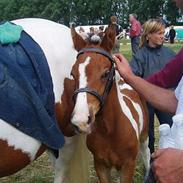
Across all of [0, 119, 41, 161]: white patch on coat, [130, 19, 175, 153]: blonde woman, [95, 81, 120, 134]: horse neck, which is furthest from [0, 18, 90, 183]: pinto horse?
[130, 19, 175, 153]: blonde woman

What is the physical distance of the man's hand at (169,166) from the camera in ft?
3.95

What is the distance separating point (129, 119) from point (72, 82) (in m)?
0.67

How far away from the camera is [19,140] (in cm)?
252

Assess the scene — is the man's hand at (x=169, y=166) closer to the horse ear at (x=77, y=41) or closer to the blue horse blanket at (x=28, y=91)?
the blue horse blanket at (x=28, y=91)

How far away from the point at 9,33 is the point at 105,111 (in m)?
0.98

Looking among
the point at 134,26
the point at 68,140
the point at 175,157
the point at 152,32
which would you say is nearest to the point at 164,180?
the point at 175,157

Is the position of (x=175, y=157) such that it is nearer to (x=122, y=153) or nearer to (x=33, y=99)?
(x=33, y=99)

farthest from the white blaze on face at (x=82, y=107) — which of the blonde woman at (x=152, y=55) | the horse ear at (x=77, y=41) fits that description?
the blonde woman at (x=152, y=55)

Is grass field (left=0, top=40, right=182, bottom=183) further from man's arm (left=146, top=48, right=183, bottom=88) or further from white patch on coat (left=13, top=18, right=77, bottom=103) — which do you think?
man's arm (left=146, top=48, right=183, bottom=88)

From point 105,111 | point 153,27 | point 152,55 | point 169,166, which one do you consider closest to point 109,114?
point 105,111

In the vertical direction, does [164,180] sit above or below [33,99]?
above

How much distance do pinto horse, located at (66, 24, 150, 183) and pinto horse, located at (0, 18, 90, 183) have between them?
0.33 feet

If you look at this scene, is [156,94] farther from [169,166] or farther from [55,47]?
[55,47]

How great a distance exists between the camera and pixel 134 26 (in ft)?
38.0
